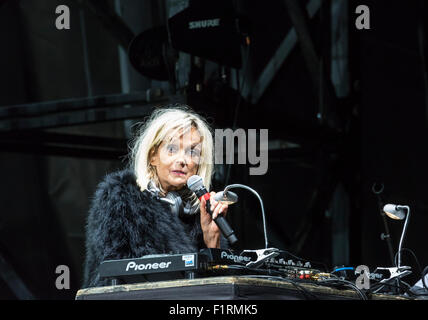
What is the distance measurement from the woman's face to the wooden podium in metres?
0.88

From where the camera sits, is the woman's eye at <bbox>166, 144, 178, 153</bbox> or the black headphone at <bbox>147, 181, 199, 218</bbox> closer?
the black headphone at <bbox>147, 181, 199, 218</bbox>

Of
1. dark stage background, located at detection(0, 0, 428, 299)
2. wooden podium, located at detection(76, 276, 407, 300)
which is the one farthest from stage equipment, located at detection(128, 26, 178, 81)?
wooden podium, located at detection(76, 276, 407, 300)

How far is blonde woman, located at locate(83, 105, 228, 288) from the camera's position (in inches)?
122

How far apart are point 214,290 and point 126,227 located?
743 mm

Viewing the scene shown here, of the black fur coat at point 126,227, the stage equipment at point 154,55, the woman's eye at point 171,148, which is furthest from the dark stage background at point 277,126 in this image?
the black fur coat at point 126,227

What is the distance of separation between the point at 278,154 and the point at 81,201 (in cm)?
169

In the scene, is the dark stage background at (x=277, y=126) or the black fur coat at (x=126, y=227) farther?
the dark stage background at (x=277, y=126)

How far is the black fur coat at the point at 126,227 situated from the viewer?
10.1 ft

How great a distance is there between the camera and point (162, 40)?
205 inches

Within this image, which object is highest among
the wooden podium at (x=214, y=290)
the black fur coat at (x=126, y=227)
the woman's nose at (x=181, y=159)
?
the woman's nose at (x=181, y=159)

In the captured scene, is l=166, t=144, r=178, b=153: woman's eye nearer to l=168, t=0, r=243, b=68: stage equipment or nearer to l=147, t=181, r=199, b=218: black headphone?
l=147, t=181, r=199, b=218: black headphone

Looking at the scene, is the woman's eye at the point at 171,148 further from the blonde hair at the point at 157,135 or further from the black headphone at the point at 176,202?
the black headphone at the point at 176,202
